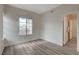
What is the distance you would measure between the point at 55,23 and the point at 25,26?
2334 millimetres

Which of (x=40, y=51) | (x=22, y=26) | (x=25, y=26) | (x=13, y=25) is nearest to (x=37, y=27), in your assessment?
(x=25, y=26)

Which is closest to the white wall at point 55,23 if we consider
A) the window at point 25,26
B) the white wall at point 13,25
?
the window at point 25,26

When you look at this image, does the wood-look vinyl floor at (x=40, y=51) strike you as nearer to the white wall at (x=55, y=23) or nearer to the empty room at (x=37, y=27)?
the empty room at (x=37, y=27)

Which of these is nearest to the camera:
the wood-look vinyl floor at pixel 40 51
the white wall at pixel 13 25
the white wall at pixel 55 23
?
the wood-look vinyl floor at pixel 40 51

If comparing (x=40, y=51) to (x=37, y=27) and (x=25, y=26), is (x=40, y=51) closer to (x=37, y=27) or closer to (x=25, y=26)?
(x=25, y=26)

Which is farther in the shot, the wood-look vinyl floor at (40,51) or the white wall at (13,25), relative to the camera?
the white wall at (13,25)

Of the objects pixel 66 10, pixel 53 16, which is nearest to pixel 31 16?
pixel 53 16

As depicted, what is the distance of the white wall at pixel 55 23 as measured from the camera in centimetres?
430

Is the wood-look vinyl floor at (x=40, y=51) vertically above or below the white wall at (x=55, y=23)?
below

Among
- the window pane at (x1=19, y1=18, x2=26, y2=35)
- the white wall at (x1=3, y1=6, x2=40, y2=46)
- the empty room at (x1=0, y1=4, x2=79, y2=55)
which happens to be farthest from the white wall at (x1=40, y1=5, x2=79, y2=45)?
the window pane at (x1=19, y1=18, x2=26, y2=35)

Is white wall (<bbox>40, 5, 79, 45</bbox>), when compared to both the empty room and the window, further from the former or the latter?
the window
